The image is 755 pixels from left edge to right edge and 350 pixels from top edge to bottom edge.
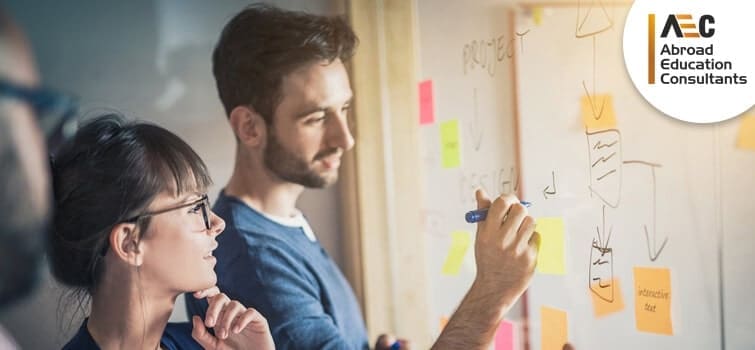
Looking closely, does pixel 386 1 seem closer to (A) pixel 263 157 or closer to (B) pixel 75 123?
(A) pixel 263 157

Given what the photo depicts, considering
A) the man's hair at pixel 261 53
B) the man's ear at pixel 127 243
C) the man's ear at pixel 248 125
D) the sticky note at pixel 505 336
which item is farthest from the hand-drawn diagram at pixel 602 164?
the man's ear at pixel 127 243

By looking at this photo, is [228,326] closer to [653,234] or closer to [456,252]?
[456,252]

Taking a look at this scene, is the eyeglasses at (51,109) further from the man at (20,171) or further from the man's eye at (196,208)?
the man's eye at (196,208)

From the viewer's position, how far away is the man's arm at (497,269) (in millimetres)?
1700

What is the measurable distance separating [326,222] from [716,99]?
88cm

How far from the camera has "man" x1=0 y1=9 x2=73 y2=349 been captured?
144cm

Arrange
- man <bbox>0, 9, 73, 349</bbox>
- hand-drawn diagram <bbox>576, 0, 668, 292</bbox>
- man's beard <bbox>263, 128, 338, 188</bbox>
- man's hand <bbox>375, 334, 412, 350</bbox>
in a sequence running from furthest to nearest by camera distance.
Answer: man's hand <bbox>375, 334, 412, 350</bbox>
man's beard <bbox>263, 128, 338, 188</bbox>
hand-drawn diagram <bbox>576, 0, 668, 292</bbox>
man <bbox>0, 9, 73, 349</bbox>

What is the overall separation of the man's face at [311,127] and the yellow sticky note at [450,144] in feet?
0.82

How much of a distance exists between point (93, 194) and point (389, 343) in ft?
2.53

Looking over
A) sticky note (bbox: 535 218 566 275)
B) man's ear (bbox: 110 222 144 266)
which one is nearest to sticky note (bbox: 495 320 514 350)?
sticky note (bbox: 535 218 566 275)

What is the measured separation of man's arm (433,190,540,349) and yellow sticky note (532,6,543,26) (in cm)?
38

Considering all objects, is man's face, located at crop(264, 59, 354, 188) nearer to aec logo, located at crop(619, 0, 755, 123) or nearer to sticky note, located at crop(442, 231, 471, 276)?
sticky note, located at crop(442, 231, 471, 276)

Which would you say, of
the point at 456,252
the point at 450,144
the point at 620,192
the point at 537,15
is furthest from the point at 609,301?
the point at 537,15

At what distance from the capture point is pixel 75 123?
1.57m
